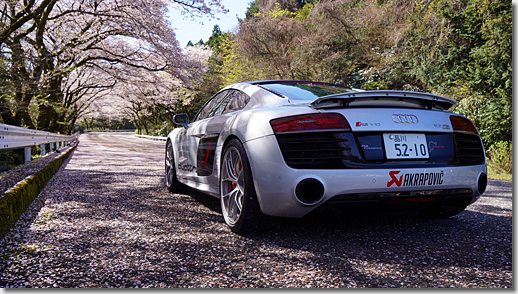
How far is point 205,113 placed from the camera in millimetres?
4621

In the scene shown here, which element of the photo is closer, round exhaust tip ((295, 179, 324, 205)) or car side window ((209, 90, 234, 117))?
round exhaust tip ((295, 179, 324, 205))

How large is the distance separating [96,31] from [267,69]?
11.4 m

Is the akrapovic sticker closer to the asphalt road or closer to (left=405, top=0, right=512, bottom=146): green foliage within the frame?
the asphalt road

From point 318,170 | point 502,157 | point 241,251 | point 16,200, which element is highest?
point 318,170

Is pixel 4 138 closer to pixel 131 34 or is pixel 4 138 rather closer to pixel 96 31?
pixel 131 34

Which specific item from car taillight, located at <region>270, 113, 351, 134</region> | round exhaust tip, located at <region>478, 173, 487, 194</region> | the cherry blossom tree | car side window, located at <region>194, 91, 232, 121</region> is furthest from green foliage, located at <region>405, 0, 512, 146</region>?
car taillight, located at <region>270, 113, 351, 134</region>

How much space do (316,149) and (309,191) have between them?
0.28m

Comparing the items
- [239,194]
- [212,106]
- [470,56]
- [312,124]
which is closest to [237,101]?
[212,106]

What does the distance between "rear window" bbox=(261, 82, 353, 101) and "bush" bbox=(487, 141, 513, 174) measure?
746 cm

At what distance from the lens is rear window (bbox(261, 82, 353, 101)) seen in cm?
328

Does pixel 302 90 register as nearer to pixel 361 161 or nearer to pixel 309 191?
pixel 361 161

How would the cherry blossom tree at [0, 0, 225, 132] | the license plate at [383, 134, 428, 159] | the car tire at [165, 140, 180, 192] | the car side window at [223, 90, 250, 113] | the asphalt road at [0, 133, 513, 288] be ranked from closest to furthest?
the asphalt road at [0, 133, 513, 288], the license plate at [383, 134, 428, 159], the car side window at [223, 90, 250, 113], the car tire at [165, 140, 180, 192], the cherry blossom tree at [0, 0, 225, 132]

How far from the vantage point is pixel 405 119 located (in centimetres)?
270

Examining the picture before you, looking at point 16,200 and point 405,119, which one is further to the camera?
point 16,200
